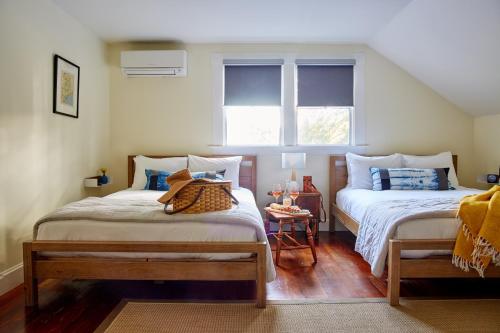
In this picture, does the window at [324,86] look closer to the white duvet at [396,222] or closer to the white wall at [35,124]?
the white duvet at [396,222]

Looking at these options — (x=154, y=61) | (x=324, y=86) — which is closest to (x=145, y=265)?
(x=154, y=61)

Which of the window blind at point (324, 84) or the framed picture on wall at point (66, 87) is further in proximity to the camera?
the window blind at point (324, 84)

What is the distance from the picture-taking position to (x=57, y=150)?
9.89 feet

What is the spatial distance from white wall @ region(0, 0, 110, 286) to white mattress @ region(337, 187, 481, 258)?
277 cm

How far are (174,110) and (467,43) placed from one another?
3.17 meters

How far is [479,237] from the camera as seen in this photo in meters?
2.01

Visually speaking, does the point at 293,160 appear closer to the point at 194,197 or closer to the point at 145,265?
the point at 194,197

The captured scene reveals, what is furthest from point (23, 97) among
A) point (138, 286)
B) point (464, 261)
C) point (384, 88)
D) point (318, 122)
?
point (384, 88)

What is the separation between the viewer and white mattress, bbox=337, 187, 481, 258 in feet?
7.07

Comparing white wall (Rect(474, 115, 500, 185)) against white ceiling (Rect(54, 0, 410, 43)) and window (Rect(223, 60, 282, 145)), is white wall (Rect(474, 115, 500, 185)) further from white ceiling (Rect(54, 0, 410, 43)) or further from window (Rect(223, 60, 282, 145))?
window (Rect(223, 60, 282, 145))

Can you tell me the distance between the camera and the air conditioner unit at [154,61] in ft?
12.7

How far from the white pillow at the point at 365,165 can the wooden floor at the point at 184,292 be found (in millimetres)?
1182

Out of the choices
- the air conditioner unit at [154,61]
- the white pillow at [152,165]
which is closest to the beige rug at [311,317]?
the white pillow at [152,165]

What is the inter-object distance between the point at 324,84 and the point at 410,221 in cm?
240
